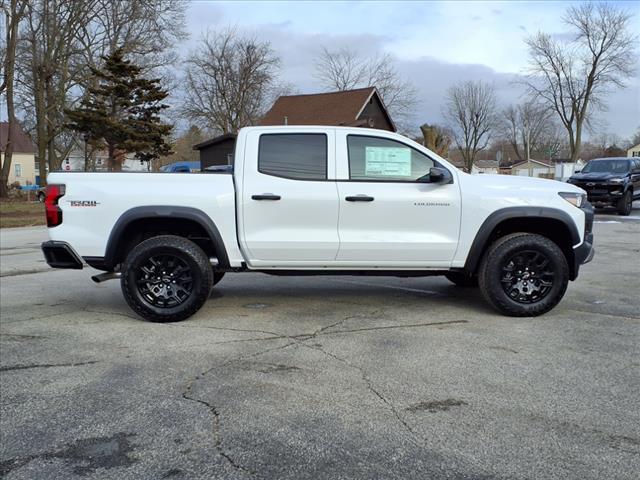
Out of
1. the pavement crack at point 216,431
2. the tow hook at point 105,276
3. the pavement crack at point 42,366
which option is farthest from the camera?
the tow hook at point 105,276

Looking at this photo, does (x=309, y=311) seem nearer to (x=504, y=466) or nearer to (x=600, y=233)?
(x=504, y=466)

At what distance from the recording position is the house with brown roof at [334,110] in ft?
122

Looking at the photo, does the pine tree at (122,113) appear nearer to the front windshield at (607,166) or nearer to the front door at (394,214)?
the front windshield at (607,166)

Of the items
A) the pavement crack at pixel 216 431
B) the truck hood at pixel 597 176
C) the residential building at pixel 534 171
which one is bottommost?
the pavement crack at pixel 216 431

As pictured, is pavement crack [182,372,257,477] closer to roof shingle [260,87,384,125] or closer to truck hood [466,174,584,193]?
truck hood [466,174,584,193]

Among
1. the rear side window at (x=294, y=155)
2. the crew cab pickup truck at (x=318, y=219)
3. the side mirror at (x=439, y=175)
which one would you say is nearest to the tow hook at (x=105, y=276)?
the crew cab pickup truck at (x=318, y=219)

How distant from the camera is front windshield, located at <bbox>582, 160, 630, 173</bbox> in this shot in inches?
738

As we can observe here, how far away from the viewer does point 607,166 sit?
62.8ft

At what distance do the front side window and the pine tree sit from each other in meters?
29.8

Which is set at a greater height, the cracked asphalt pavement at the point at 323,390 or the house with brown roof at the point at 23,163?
the house with brown roof at the point at 23,163

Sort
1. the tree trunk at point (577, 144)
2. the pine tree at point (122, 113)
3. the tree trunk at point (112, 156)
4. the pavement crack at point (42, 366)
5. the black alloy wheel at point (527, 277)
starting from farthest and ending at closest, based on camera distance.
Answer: the tree trunk at point (577, 144), the tree trunk at point (112, 156), the pine tree at point (122, 113), the black alloy wheel at point (527, 277), the pavement crack at point (42, 366)

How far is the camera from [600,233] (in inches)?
529

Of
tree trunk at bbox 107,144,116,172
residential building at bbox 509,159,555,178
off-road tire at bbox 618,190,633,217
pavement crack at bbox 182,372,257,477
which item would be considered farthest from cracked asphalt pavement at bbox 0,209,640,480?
tree trunk at bbox 107,144,116,172

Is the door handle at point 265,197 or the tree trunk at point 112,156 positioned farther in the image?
the tree trunk at point 112,156
